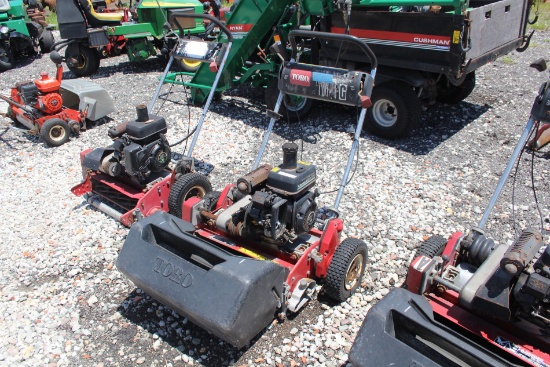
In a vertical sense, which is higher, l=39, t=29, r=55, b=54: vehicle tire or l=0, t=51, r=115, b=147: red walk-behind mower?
l=39, t=29, r=55, b=54: vehicle tire

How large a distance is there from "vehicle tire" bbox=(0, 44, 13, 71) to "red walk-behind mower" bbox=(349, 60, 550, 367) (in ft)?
35.9

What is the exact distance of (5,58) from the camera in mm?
10891

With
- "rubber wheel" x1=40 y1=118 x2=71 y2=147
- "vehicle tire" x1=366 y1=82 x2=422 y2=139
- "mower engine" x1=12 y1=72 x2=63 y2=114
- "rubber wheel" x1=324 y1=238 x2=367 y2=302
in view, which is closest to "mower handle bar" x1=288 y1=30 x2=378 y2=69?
"rubber wheel" x1=324 y1=238 x2=367 y2=302

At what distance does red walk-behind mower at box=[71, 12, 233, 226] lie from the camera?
178 inches

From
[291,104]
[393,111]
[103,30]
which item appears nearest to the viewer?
[393,111]

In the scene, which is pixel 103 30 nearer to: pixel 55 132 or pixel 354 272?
pixel 55 132

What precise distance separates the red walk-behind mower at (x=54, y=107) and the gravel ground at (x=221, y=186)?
211 mm

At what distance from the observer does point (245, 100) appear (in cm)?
813

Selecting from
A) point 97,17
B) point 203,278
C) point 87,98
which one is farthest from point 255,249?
point 97,17

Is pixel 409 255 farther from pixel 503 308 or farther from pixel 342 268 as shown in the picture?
pixel 503 308

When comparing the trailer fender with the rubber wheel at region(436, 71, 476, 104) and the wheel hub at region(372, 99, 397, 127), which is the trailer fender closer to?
the wheel hub at region(372, 99, 397, 127)

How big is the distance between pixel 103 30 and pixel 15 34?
2.56 m

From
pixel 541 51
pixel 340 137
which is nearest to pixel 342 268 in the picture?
pixel 340 137

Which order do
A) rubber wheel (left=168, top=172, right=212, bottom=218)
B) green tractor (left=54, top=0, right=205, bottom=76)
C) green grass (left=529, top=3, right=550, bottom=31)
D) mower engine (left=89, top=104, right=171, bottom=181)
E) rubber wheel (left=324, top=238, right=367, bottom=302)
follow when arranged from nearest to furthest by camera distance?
rubber wheel (left=324, top=238, right=367, bottom=302)
rubber wheel (left=168, top=172, right=212, bottom=218)
mower engine (left=89, top=104, right=171, bottom=181)
green tractor (left=54, top=0, right=205, bottom=76)
green grass (left=529, top=3, right=550, bottom=31)
